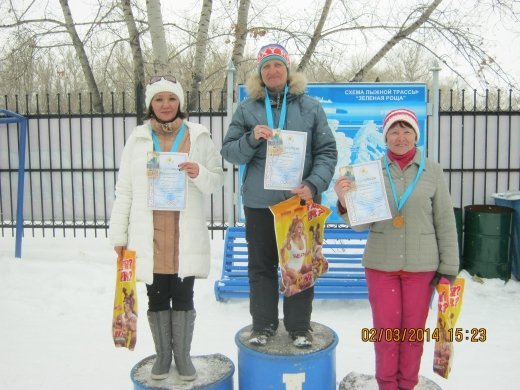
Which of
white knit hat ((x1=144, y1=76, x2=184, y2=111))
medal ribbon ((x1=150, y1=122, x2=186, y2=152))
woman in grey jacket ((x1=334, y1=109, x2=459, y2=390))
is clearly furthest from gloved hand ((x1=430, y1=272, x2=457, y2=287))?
white knit hat ((x1=144, y1=76, x2=184, y2=111))

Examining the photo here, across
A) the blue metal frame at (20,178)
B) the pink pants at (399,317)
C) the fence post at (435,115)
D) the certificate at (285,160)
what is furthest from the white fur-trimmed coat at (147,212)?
the blue metal frame at (20,178)

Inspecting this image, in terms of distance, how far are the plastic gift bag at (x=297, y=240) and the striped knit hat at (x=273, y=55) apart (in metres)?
0.82

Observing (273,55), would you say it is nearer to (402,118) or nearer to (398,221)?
(402,118)

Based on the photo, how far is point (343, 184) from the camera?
8.93 ft

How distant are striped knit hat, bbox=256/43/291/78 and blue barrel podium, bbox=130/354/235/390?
1867 mm

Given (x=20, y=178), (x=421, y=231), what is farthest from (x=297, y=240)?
(x=20, y=178)

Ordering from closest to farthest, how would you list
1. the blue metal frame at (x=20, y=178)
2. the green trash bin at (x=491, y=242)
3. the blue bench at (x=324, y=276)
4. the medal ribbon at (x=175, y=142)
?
the medal ribbon at (x=175, y=142), the blue bench at (x=324, y=276), the green trash bin at (x=491, y=242), the blue metal frame at (x=20, y=178)

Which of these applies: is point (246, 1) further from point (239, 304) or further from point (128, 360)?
point (128, 360)

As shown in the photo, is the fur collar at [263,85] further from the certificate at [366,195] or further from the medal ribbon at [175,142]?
the certificate at [366,195]

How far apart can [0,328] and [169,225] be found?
2582 millimetres

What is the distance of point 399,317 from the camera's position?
9.32 feet

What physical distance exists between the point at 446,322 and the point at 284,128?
4.58ft

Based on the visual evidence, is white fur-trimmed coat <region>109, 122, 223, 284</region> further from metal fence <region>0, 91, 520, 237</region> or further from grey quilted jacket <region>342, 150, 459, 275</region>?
metal fence <region>0, 91, 520, 237</region>

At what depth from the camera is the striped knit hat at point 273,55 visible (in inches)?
117
